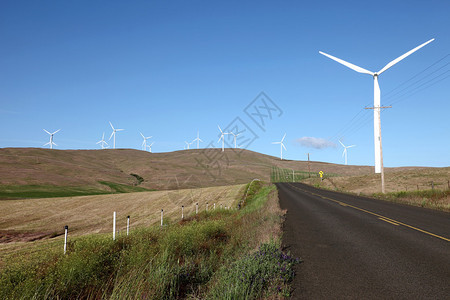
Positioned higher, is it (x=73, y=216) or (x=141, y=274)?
(x=141, y=274)

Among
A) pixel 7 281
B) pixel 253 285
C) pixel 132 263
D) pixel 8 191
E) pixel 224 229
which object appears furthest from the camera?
pixel 8 191

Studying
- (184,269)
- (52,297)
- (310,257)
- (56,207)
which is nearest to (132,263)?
(184,269)

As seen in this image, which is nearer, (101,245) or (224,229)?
(101,245)

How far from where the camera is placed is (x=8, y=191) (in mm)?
50312

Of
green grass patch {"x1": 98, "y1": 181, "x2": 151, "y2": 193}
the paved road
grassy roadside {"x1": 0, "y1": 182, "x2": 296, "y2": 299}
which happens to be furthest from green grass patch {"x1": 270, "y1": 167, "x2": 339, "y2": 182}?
grassy roadside {"x1": 0, "y1": 182, "x2": 296, "y2": 299}

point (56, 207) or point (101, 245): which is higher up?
point (101, 245)

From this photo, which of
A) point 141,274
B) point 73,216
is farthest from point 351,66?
point 141,274

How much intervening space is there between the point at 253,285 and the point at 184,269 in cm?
248

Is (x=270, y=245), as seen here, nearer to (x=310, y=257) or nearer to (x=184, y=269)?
(x=310, y=257)

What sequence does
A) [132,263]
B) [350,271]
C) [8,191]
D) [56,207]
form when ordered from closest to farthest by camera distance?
1. [350,271]
2. [132,263]
3. [56,207]
4. [8,191]

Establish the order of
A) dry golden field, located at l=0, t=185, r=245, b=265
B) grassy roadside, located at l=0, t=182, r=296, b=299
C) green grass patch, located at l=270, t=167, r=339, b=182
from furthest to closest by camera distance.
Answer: green grass patch, located at l=270, t=167, r=339, b=182, dry golden field, located at l=0, t=185, r=245, b=265, grassy roadside, located at l=0, t=182, r=296, b=299

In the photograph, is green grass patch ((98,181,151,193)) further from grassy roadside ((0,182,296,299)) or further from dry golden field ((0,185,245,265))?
grassy roadside ((0,182,296,299))

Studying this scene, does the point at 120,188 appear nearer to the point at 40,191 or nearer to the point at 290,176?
the point at 40,191

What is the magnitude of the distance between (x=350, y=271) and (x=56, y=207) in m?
40.8
